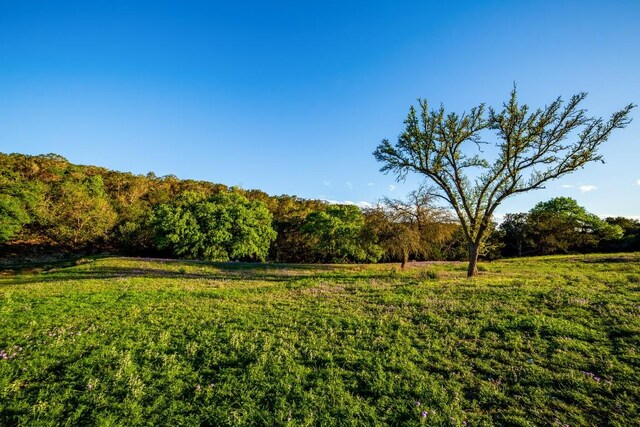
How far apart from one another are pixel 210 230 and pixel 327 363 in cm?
4669

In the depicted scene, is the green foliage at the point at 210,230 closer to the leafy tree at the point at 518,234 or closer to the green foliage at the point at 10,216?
the green foliage at the point at 10,216

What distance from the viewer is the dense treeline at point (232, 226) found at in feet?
122

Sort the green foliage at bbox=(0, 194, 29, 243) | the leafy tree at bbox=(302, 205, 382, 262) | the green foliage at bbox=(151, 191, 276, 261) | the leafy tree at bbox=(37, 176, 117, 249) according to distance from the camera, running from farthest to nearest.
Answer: the leafy tree at bbox=(37, 176, 117, 249), the leafy tree at bbox=(302, 205, 382, 262), the green foliage at bbox=(0, 194, 29, 243), the green foliage at bbox=(151, 191, 276, 261)

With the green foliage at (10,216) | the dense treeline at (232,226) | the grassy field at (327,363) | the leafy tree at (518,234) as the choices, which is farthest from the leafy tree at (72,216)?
the leafy tree at (518,234)

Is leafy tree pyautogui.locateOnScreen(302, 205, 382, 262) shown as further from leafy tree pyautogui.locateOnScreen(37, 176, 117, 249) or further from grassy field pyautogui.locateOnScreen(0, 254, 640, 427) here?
leafy tree pyautogui.locateOnScreen(37, 176, 117, 249)

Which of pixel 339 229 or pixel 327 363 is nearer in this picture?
pixel 327 363

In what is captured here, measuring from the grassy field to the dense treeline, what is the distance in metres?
21.6

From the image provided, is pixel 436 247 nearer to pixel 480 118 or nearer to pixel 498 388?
pixel 480 118

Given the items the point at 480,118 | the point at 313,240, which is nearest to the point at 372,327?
the point at 480,118

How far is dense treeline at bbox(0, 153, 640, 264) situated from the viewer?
37188 mm

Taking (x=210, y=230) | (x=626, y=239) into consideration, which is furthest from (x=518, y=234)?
(x=210, y=230)

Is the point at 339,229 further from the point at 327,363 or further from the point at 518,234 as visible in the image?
the point at 518,234

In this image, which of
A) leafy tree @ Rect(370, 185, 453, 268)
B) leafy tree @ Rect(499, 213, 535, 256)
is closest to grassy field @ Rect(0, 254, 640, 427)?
leafy tree @ Rect(370, 185, 453, 268)

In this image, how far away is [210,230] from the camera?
5009 cm
